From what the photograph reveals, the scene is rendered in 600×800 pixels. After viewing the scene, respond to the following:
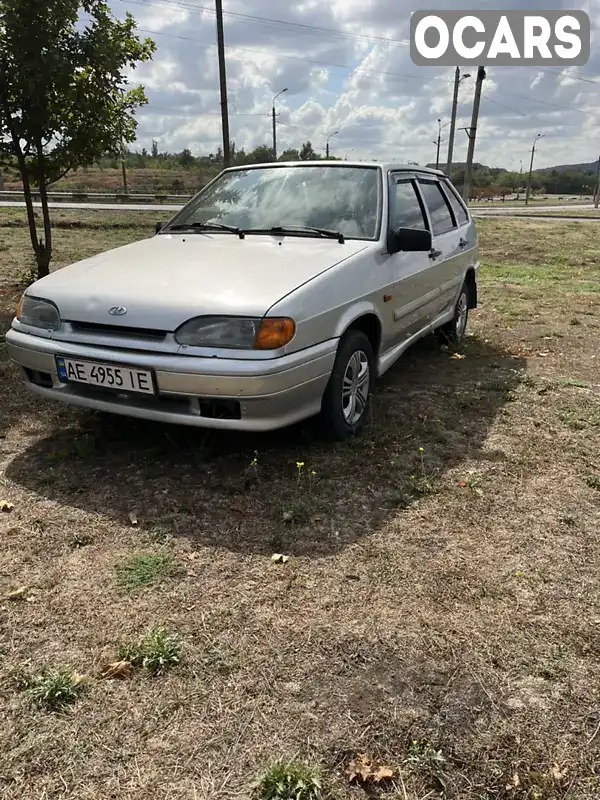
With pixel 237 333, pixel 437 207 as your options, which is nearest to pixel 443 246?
pixel 437 207

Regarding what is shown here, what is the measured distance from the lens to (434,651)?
2277 mm

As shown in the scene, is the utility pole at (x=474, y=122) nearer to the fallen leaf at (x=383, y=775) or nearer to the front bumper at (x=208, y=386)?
the front bumper at (x=208, y=386)

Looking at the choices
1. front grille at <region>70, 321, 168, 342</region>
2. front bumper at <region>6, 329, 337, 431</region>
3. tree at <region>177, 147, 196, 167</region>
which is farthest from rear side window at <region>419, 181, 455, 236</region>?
tree at <region>177, 147, 196, 167</region>

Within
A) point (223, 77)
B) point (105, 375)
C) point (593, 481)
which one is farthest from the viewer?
point (223, 77)

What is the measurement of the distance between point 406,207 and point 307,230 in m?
0.97

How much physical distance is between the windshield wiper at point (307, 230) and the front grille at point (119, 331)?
130 centimetres

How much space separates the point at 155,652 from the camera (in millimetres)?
2221

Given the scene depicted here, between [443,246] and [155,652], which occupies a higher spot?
[443,246]

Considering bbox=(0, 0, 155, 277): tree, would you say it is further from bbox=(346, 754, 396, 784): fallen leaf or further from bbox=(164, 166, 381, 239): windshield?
bbox=(346, 754, 396, 784): fallen leaf

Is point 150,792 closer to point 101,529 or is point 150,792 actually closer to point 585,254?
point 101,529

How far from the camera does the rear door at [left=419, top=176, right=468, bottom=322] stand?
17.1ft

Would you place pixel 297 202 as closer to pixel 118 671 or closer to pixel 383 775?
pixel 118 671

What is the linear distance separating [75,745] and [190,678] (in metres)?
0.39

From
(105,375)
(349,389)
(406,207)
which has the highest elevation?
(406,207)
